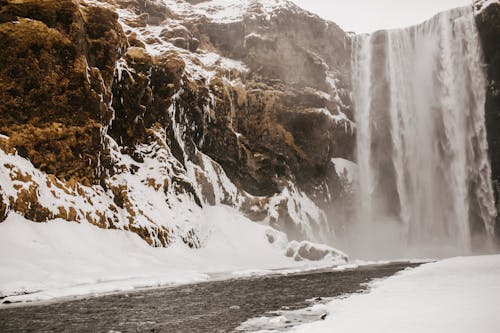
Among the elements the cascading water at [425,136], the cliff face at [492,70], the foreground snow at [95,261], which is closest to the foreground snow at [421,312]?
the foreground snow at [95,261]

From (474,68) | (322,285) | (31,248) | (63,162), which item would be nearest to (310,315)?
(322,285)

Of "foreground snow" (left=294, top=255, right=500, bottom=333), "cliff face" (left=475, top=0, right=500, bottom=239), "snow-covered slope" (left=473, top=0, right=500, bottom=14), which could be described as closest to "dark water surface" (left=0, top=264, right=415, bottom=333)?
"foreground snow" (left=294, top=255, right=500, bottom=333)

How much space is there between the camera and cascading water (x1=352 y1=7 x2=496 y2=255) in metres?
63.9

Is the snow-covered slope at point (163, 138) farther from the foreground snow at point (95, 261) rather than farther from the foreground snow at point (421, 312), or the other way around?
the foreground snow at point (421, 312)

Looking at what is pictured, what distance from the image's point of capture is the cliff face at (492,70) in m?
63.0

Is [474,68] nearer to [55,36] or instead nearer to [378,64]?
[378,64]

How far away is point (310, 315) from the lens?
15.2m

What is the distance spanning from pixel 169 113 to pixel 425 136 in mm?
43416

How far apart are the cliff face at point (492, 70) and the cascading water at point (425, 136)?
0.97m

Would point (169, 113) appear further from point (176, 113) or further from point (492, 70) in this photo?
point (492, 70)

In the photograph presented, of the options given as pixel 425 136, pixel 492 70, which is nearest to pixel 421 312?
pixel 425 136

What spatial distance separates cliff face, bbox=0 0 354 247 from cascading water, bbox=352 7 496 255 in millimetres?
5535

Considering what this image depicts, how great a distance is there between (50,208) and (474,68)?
66367mm

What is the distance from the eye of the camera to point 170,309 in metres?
18.3
